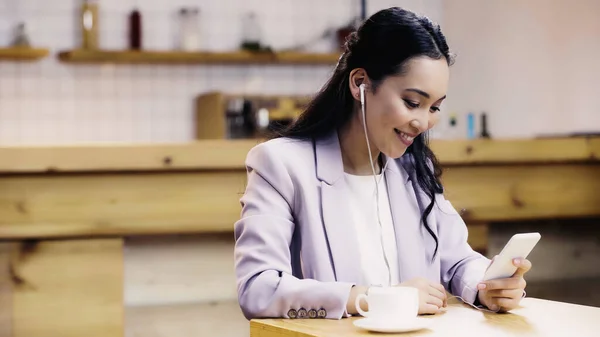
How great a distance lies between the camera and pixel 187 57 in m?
5.74

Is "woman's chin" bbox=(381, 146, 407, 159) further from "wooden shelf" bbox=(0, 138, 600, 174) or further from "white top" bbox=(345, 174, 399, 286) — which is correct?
"wooden shelf" bbox=(0, 138, 600, 174)

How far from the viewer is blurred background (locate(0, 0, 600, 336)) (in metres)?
2.91

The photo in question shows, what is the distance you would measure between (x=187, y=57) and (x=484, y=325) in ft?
14.5

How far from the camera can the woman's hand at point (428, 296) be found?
1660mm

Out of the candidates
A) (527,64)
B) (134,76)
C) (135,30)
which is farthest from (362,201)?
(134,76)

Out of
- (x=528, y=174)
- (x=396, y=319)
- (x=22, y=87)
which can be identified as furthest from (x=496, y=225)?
(x=22, y=87)

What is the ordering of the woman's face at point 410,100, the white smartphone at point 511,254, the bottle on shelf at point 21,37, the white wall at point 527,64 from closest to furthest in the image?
the white smartphone at point 511,254 → the woman's face at point 410,100 → the white wall at point 527,64 → the bottle on shelf at point 21,37

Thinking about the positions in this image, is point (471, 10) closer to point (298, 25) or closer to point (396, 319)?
point (298, 25)

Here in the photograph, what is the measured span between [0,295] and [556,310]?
1.90m

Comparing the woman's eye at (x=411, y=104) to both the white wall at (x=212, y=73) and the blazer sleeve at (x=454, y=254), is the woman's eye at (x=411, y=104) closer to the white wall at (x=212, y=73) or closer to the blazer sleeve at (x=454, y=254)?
the blazer sleeve at (x=454, y=254)

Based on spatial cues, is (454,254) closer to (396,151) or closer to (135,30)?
(396,151)

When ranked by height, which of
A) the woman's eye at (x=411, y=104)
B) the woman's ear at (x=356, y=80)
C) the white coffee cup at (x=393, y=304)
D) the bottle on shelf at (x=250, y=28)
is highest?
the bottle on shelf at (x=250, y=28)

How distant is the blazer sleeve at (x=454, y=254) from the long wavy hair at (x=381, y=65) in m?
0.06

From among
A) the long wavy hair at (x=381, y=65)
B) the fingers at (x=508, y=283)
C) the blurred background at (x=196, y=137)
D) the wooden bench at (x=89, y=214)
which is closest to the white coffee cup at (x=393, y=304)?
the fingers at (x=508, y=283)
